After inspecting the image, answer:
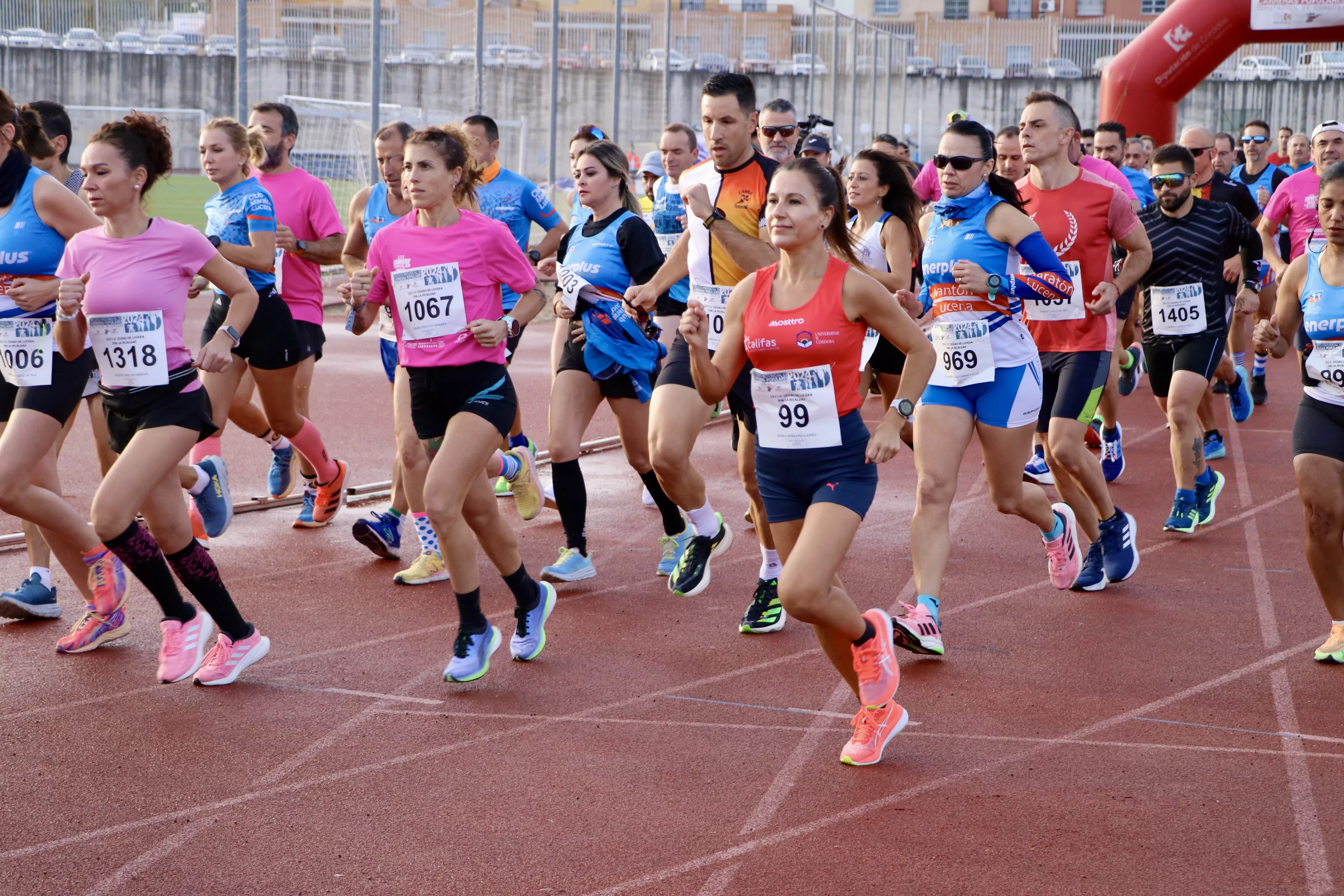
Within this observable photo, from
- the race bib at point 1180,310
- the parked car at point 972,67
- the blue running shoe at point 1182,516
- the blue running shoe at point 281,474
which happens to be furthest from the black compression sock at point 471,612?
the parked car at point 972,67

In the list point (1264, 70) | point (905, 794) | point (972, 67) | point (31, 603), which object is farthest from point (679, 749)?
point (1264, 70)

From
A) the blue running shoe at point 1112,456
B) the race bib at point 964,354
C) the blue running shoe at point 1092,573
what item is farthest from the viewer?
the blue running shoe at point 1112,456

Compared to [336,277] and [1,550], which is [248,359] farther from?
[336,277]

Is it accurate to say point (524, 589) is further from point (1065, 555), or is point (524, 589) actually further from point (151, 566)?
point (1065, 555)

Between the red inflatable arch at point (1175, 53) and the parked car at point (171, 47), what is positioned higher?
the parked car at point (171, 47)

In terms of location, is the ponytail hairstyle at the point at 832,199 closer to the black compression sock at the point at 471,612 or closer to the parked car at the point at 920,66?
the black compression sock at the point at 471,612

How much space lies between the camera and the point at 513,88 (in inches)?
1221

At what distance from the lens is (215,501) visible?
6.75 m

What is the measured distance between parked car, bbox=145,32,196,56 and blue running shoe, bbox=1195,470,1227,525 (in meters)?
28.2

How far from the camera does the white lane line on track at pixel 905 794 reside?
3633 mm

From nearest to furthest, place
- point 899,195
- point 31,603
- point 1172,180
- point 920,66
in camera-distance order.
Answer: point 31,603, point 899,195, point 1172,180, point 920,66

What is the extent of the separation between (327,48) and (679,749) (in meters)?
Answer: 28.4

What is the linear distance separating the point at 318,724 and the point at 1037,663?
106 inches

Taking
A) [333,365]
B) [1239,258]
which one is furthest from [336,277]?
[1239,258]
